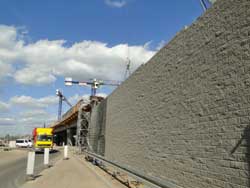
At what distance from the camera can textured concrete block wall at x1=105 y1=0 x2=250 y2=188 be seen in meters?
7.42

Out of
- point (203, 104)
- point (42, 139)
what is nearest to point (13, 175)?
point (203, 104)

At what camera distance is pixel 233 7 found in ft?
26.3

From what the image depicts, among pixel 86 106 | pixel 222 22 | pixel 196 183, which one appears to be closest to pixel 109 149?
pixel 196 183

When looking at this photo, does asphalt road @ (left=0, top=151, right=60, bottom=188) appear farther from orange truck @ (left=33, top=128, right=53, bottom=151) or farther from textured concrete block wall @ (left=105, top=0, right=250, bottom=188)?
orange truck @ (left=33, top=128, right=53, bottom=151)

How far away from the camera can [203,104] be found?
9.11 metres

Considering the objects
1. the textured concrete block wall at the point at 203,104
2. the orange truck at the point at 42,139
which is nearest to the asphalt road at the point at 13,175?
the textured concrete block wall at the point at 203,104

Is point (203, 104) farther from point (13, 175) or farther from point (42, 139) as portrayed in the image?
point (42, 139)

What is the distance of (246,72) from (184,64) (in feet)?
11.6

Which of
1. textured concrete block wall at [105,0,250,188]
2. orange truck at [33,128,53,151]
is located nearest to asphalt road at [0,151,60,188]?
textured concrete block wall at [105,0,250,188]

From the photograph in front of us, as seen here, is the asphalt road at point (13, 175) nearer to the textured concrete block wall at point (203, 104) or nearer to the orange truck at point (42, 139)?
the textured concrete block wall at point (203, 104)

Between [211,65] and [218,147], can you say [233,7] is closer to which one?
[211,65]

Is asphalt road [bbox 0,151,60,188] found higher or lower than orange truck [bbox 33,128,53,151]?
lower

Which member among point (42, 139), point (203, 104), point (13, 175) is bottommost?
point (13, 175)

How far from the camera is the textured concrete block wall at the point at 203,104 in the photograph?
24.3 feet
